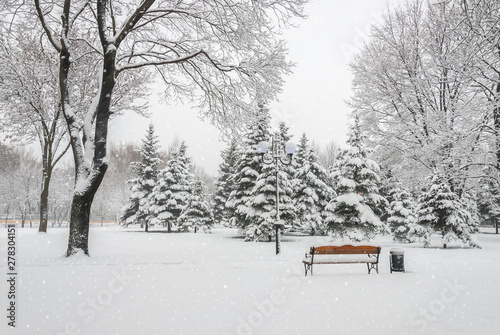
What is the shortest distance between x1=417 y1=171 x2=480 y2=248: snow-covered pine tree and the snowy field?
10.0m

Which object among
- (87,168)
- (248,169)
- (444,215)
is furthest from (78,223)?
(444,215)

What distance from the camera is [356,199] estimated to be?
22.6 meters

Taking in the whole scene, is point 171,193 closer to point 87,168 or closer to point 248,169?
point 248,169

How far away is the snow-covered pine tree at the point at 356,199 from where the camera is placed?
22578mm

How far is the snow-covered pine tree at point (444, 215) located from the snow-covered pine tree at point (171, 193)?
74.1 ft

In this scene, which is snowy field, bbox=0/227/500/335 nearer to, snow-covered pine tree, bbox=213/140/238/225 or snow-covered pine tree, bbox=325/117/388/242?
snow-covered pine tree, bbox=325/117/388/242

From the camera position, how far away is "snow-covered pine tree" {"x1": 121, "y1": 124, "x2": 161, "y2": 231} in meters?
38.2

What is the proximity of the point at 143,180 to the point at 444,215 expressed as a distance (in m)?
30.2

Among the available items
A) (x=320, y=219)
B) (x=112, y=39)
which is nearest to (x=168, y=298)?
(x=112, y=39)

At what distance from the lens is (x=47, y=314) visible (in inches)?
220

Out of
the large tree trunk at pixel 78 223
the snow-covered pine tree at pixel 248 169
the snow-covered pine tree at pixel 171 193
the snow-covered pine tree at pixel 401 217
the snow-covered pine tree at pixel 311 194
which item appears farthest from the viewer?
the snow-covered pine tree at pixel 171 193

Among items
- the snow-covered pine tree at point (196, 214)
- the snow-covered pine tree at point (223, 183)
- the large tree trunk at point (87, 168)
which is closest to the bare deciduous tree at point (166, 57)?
the large tree trunk at point (87, 168)

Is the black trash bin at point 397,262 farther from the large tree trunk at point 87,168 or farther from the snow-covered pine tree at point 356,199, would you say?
the snow-covered pine tree at point 356,199

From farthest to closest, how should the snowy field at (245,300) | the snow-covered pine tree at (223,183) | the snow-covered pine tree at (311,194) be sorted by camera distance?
1. the snow-covered pine tree at (223,183)
2. the snow-covered pine tree at (311,194)
3. the snowy field at (245,300)
